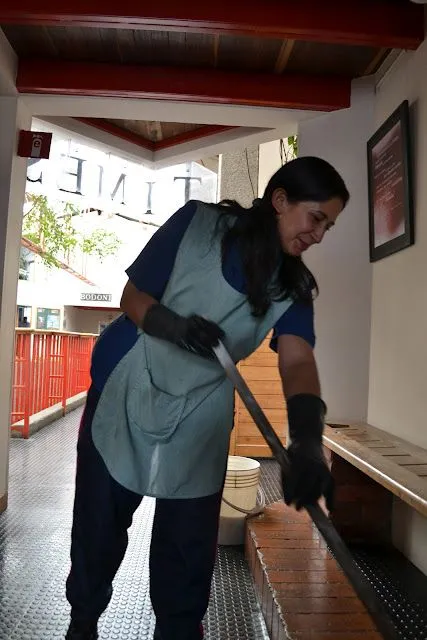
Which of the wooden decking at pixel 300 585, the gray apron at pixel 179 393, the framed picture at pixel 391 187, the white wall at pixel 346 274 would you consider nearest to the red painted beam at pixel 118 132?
the white wall at pixel 346 274

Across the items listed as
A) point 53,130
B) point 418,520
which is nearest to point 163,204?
point 53,130

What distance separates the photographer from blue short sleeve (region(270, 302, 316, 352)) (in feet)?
4.83

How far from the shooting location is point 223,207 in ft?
5.07

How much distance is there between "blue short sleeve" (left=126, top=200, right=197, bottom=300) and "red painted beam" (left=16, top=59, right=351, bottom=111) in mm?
1962

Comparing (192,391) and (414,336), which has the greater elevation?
(414,336)

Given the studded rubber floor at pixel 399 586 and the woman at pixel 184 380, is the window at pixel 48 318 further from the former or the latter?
the woman at pixel 184 380

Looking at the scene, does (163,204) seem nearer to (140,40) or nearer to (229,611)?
(140,40)

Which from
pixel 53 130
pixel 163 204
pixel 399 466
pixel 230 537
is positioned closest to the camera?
pixel 399 466

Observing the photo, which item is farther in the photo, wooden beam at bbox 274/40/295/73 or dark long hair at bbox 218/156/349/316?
wooden beam at bbox 274/40/295/73

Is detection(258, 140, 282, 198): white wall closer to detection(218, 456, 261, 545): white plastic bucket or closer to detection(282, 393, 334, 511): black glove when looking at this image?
detection(218, 456, 261, 545): white plastic bucket

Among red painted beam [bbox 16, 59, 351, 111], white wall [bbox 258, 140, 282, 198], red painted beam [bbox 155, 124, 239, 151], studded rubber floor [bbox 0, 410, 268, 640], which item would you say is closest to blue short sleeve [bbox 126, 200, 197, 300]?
studded rubber floor [bbox 0, 410, 268, 640]

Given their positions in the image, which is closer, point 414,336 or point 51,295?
point 414,336

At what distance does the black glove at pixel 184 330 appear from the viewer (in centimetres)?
134

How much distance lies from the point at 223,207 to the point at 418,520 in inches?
64.7
